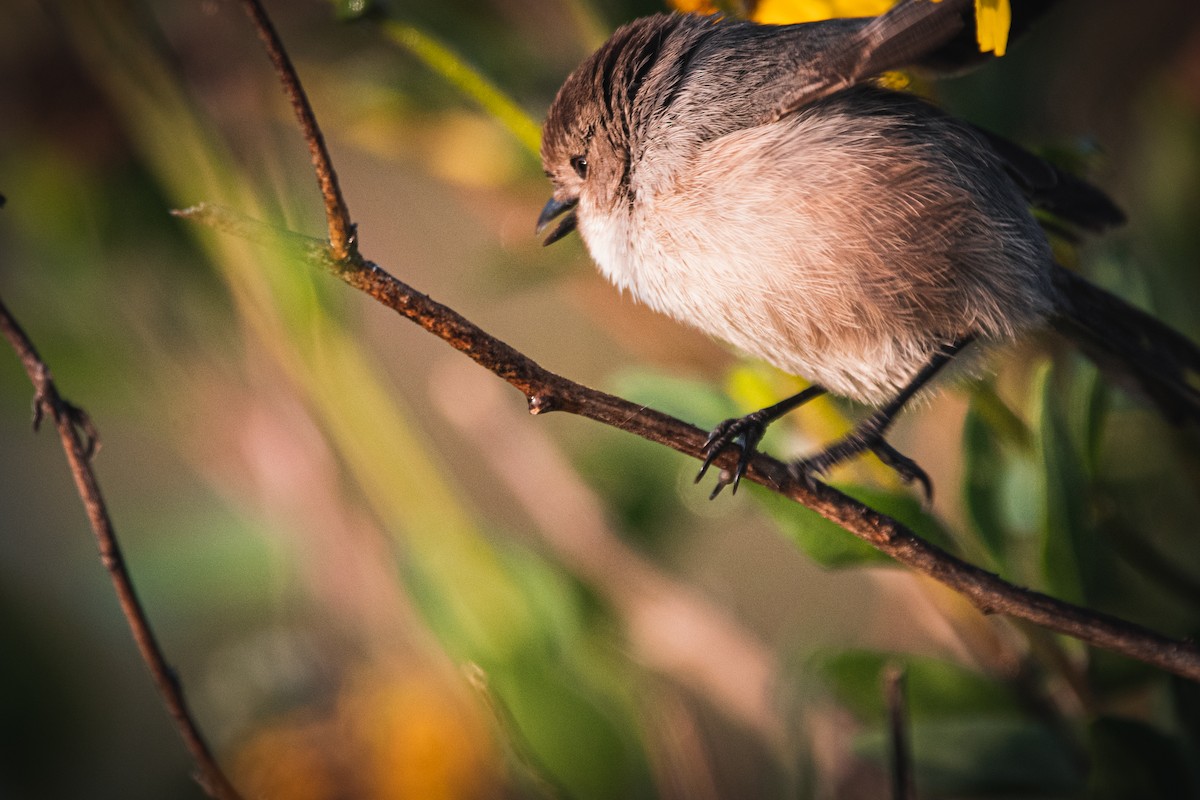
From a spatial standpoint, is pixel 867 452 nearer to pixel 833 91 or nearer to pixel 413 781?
pixel 833 91

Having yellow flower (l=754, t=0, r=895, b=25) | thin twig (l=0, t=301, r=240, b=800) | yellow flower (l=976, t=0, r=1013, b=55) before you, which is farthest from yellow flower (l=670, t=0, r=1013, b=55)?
thin twig (l=0, t=301, r=240, b=800)

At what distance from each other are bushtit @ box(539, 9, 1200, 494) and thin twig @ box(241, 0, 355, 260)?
1.47ft

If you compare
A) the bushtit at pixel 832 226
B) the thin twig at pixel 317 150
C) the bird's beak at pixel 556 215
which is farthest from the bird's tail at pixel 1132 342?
the thin twig at pixel 317 150

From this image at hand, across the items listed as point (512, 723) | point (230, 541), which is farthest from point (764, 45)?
point (230, 541)

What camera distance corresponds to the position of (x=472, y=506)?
5.87 ft

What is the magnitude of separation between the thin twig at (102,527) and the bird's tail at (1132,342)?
1076mm

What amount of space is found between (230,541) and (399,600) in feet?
1.46

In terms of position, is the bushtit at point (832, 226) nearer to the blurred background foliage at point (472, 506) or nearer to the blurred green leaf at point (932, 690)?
the blurred background foliage at point (472, 506)

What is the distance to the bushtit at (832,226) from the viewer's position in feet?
3.61

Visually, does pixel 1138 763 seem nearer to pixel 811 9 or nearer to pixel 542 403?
pixel 542 403

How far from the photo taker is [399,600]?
1546 mm

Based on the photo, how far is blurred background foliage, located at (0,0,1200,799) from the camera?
1.19 m

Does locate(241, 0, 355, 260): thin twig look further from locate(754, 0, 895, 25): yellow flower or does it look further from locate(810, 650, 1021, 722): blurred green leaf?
locate(810, 650, 1021, 722): blurred green leaf

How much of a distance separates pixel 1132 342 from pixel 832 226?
1.38 feet
